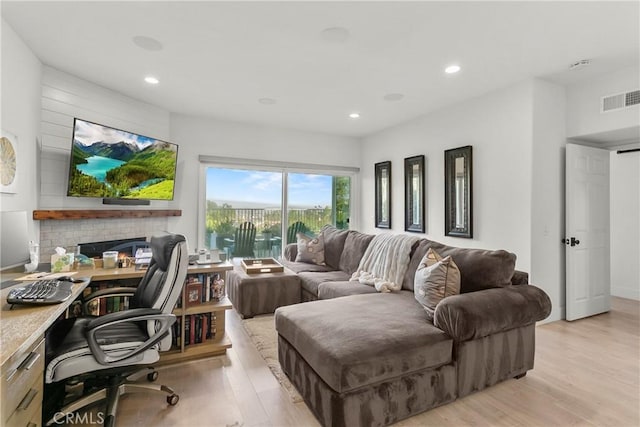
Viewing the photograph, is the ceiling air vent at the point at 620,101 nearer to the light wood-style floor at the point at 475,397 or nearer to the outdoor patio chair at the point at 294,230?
the light wood-style floor at the point at 475,397

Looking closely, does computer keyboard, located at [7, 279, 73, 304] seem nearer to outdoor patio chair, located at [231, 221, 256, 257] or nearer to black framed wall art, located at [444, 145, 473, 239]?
outdoor patio chair, located at [231, 221, 256, 257]

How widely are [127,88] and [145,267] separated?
7.57ft

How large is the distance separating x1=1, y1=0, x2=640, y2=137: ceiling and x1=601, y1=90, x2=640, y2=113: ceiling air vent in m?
0.28

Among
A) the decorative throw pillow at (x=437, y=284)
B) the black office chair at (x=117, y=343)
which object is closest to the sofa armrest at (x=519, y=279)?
the decorative throw pillow at (x=437, y=284)

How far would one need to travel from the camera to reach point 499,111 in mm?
3598

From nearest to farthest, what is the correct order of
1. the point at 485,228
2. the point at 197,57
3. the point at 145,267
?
the point at 145,267 → the point at 197,57 → the point at 485,228

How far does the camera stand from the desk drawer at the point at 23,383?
1.14 meters

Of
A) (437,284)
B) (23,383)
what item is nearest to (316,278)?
(437,284)

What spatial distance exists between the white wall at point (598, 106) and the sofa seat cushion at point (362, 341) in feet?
Answer: 9.48

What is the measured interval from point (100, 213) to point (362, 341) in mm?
3215

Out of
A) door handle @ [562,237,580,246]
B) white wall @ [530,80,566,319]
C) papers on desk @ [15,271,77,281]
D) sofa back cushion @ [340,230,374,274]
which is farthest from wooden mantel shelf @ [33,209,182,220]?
door handle @ [562,237,580,246]

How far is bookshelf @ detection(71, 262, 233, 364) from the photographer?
2.45m

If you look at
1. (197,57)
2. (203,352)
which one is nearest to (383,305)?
(203,352)

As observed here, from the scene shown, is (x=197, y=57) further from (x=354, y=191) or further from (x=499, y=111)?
(x=354, y=191)
